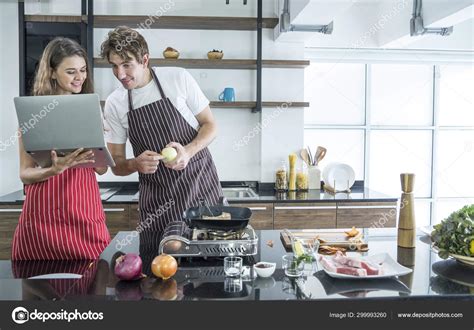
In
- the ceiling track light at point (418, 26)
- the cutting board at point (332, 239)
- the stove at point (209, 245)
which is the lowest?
the cutting board at point (332, 239)

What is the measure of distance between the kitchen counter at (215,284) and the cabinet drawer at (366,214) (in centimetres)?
185

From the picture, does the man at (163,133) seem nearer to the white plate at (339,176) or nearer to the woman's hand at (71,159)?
the woman's hand at (71,159)

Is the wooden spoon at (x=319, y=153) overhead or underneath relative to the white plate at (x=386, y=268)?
overhead

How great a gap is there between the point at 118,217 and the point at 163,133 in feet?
3.94

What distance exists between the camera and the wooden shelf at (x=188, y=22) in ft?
12.8

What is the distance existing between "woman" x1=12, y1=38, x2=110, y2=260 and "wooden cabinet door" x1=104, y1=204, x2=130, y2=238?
55.2 inches

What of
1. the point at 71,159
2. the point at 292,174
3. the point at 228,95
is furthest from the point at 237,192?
the point at 71,159

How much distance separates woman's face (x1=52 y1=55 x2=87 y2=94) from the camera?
2.06 meters

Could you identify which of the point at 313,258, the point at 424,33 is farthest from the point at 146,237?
the point at 424,33

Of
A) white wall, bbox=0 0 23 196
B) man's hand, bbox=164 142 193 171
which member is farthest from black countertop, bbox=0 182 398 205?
man's hand, bbox=164 142 193 171

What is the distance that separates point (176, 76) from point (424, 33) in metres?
1.96

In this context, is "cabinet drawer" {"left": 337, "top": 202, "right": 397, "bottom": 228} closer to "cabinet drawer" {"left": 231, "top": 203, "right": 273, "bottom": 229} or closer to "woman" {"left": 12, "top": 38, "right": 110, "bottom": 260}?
"cabinet drawer" {"left": 231, "top": 203, "right": 273, "bottom": 229}

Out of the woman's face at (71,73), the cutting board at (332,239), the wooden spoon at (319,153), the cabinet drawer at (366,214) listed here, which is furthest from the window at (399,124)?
the woman's face at (71,73)

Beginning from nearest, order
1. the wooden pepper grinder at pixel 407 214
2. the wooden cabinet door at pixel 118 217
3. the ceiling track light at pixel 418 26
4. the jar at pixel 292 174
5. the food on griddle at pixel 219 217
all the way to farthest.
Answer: the food on griddle at pixel 219 217 → the wooden pepper grinder at pixel 407 214 → the ceiling track light at pixel 418 26 → the wooden cabinet door at pixel 118 217 → the jar at pixel 292 174
